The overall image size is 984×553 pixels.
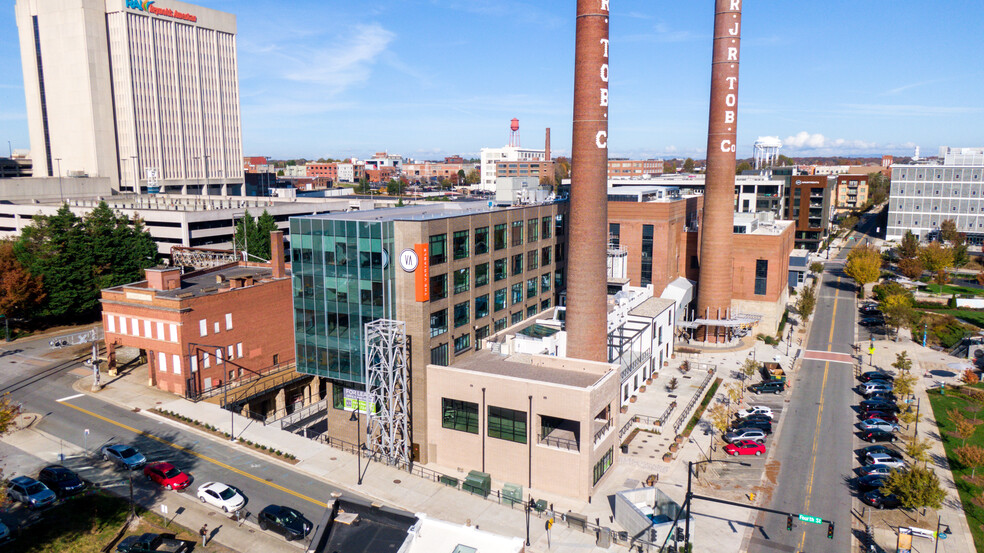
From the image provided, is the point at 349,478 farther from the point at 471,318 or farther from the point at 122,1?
the point at 122,1

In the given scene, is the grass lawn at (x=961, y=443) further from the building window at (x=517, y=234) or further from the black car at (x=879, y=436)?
the building window at (x=517, y=234)

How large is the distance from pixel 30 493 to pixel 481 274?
3356 centimetres

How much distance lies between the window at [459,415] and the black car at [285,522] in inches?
509

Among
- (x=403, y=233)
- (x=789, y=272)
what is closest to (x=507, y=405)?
(x=403, y=233)

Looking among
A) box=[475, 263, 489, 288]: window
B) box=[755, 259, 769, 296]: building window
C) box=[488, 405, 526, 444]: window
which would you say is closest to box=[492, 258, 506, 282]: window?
box=[475, 263, 489, 288]: window

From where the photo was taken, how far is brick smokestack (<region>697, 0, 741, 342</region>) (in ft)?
253

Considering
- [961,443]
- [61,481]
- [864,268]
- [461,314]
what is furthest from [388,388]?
[864,268]

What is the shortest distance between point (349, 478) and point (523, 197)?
106 feet

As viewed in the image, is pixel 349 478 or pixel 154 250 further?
pixel 154 250

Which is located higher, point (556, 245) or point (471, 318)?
point (556, 245)

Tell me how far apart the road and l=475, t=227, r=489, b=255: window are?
2785cm

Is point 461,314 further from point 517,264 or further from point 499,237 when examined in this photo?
point 517,264

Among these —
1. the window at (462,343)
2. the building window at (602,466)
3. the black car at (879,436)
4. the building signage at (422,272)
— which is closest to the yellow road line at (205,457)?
the building signage at (422,272)

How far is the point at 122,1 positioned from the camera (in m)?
141
